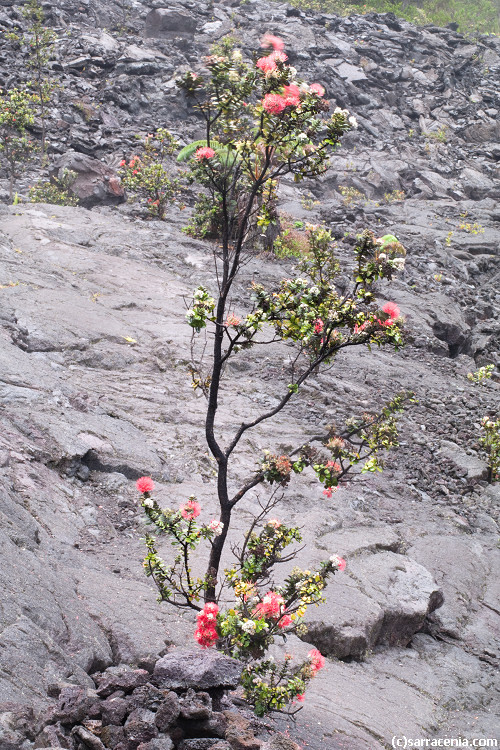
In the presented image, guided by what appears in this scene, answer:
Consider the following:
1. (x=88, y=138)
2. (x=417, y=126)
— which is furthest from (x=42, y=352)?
(x=417, y=126)

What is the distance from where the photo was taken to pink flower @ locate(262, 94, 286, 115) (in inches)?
148

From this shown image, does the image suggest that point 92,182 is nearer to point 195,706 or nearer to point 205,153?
point 205,153

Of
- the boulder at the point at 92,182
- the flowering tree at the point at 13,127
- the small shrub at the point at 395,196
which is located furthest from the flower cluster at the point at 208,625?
the small shrub at the point at 395,196

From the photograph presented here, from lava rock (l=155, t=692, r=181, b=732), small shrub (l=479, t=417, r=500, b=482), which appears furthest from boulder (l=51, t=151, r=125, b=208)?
lava rock (l=155, t=692, r=181, b=732)

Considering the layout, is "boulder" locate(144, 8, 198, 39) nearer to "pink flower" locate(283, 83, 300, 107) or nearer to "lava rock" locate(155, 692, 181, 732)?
"pink flower" locate(283, 83, 300, 107)

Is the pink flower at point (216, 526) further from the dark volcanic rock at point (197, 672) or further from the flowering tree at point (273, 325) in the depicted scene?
the dark volcanic rock at point (197, 672)

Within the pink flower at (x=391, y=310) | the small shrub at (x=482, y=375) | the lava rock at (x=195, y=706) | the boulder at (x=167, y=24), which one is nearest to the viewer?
the lava rock at (x=195, y=706)

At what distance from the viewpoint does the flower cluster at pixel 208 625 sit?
12.2ft

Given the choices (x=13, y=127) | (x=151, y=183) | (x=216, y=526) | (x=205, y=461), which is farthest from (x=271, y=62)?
(x=13, y=127)

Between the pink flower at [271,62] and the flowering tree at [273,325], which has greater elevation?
the pink flower at [271,62]

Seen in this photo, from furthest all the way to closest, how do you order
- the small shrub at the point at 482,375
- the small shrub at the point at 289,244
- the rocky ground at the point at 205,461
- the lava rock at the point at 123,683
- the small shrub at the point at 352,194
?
the small shrub at the point at 352,194
the small shrub at the point at 289,244
the small shrub at the point at 482,375
the rocky ground at the point at 205,461
the lava rock at the point at 123,683

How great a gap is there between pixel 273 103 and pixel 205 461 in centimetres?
493

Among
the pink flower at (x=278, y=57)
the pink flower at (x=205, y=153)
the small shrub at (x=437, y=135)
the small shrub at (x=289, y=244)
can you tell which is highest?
the small shrub at (x=437, y=135)

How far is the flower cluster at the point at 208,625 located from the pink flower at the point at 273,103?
3209mm
